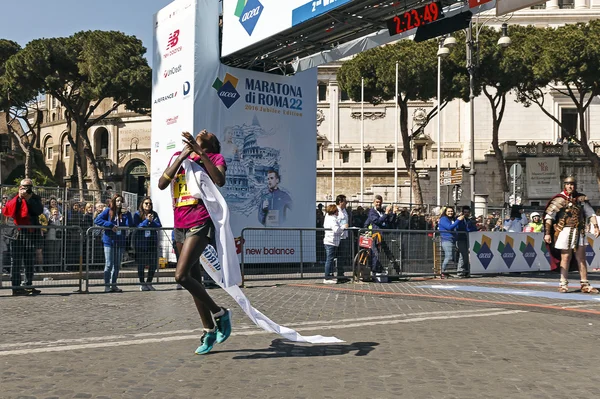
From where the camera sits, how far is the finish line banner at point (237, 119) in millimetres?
16453

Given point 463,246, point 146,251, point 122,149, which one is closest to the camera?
point 146,251

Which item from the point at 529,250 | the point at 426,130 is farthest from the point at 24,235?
the point at 426,130

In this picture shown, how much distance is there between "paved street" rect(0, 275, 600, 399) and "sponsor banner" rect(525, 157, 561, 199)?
3554 cm

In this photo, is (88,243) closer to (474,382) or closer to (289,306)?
(289,306)

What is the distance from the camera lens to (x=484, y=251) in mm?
17031

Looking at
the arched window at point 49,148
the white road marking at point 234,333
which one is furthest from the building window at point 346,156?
the white road marking at point 234,333

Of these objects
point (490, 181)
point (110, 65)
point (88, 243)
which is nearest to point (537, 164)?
point (490, 181)

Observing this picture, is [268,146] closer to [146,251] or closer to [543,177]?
[146,251]

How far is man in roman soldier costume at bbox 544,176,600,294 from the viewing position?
11141 mm

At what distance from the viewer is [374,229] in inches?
567

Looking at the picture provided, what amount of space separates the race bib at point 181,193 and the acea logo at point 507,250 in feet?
42.3

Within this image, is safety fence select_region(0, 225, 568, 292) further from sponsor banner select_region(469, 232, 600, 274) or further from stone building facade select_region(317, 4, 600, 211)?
stone building facade select_region(317, 4, 600, 211)

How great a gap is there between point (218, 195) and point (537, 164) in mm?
41704

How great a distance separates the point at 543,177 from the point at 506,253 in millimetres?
28525
